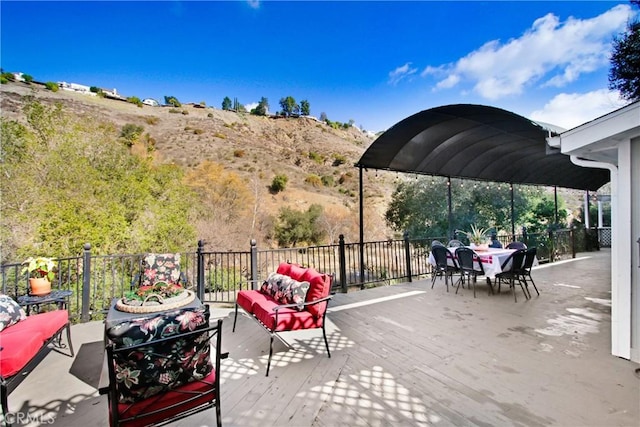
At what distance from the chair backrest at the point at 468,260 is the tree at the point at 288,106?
26.3m

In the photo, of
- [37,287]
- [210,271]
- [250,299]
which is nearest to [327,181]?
[210,271]

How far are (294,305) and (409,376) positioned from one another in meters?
1.16

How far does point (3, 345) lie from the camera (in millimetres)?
2105

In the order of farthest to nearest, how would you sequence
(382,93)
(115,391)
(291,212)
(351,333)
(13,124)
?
(291,212) → (382,93) → (13,124) → (351,333) → (115,391)

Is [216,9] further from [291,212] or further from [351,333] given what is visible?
[351,333]

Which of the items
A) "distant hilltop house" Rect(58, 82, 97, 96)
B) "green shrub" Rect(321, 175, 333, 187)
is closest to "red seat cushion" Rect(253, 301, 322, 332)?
"green shrub" Rect(321, 175, 333, 187)

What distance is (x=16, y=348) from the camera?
6.79ft

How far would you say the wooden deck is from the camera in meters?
1.94

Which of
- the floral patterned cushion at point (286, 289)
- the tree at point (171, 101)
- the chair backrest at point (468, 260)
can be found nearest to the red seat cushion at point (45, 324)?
the floral patterned cushion at point (286, 289)

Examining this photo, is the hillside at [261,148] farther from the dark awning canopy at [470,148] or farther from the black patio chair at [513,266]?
the black patio chair at [513,266]

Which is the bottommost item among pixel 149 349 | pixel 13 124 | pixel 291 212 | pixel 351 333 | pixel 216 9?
pixel 351 333

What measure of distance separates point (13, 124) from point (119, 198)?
247 cm

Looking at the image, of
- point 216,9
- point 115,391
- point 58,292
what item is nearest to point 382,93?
point 216,9

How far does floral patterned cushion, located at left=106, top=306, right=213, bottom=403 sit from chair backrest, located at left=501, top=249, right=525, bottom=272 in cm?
494
